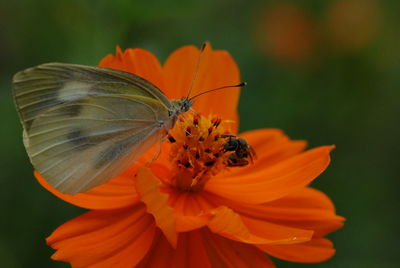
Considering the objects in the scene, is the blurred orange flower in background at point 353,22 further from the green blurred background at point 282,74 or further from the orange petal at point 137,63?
the orange petal at point 137,63

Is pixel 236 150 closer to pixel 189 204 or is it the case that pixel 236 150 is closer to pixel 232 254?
pixel 189 204

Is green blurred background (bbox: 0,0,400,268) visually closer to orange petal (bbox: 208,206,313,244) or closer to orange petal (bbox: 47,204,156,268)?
orange petal (bbox: 47,204,156,268)

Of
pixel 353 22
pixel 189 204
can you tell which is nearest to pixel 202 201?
pixel 189 204

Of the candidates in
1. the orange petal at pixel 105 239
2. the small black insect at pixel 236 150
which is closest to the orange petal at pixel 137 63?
the small black insect at pixel 236 150

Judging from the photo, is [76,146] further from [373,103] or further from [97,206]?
[373,103]

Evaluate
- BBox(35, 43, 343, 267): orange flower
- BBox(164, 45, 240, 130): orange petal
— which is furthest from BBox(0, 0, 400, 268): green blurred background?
BBox(35, 43, 343, 267): orange flower
